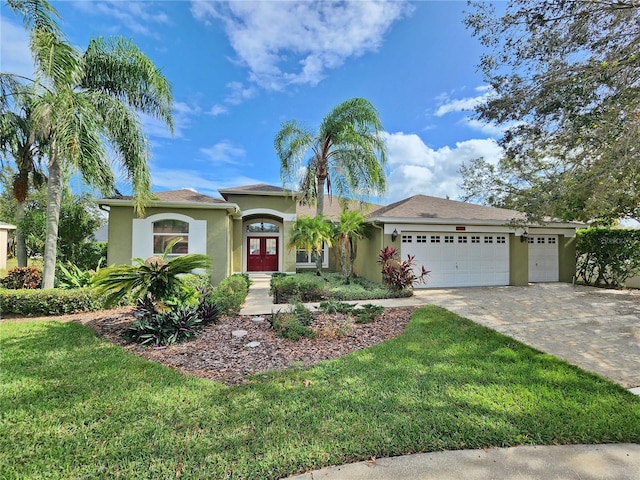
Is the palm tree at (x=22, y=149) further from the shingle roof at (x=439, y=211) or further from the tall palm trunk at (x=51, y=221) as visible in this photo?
the shingle roof at (x=439, y=211)

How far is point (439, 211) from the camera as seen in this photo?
43.7 feet

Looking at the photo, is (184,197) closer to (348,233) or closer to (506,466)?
(348,233)

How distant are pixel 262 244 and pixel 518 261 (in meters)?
13.6

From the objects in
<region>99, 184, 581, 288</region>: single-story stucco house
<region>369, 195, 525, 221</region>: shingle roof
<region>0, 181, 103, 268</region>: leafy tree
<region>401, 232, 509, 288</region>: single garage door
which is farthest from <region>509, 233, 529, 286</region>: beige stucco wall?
<region>0, 181, 103, 268</region>: leafy tree

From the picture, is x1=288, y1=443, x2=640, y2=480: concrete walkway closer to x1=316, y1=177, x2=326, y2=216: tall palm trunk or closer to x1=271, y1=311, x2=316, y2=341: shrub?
x1=271, y1=311, x2=316, y2=341: shrub

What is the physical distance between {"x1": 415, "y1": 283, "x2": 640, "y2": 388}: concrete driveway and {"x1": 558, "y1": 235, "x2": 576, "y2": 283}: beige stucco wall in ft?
7.55

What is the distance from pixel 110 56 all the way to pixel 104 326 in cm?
833

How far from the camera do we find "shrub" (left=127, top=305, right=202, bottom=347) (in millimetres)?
5691

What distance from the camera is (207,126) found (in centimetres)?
1462

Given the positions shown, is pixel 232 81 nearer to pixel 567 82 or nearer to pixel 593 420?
pixel 567 82

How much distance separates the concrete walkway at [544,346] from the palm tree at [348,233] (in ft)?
10.3

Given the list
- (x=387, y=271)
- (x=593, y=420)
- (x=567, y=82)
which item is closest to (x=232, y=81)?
(x=387, y=271)

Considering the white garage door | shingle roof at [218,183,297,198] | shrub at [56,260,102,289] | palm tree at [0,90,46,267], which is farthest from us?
shingle roof at [218,183,297,198]

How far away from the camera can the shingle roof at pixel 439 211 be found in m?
12.5
